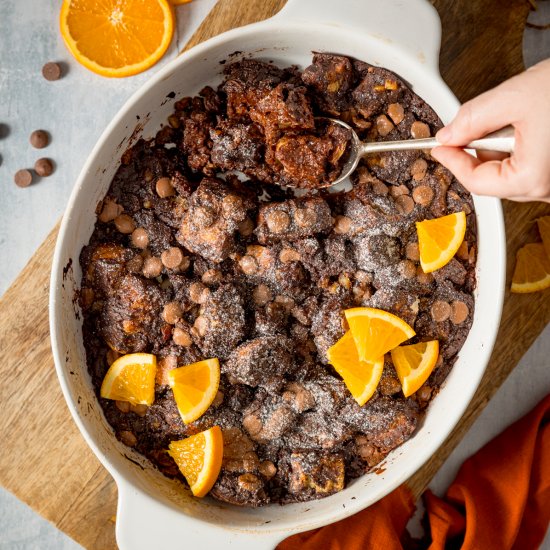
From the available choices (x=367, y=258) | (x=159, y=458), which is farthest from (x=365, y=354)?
(x=159, y=458)

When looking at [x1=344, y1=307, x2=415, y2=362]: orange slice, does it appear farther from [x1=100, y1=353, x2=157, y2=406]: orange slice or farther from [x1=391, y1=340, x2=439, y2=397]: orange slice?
[x1=100, y1=353, x2=157, y2=406]: orange slice

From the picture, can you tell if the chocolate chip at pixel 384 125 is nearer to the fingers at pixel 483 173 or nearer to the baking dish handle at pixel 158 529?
the fingers at pixel 483 173

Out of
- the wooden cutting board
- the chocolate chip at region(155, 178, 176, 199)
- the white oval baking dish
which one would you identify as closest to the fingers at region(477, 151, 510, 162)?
the white oval baking dish

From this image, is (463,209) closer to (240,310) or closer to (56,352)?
(240,310)

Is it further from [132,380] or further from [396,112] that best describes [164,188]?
[396,112]

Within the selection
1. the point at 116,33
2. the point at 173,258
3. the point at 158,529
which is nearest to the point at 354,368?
the point at 173,258

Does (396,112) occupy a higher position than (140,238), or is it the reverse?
(396,112)
